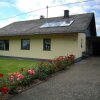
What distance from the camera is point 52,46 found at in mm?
18109

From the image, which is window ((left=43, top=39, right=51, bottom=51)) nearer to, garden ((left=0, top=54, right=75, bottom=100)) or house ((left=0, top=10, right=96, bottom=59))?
house ((left=0, top=10, right=96, bottom=59))

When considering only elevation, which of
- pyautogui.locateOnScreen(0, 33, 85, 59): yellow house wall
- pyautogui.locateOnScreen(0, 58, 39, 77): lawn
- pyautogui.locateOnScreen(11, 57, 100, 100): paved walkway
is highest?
pyautogui.locateOnScreen(0, 33, 85, 59): yellow house wall

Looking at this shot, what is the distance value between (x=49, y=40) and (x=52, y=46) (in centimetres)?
75

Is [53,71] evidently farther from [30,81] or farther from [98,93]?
[98,93]

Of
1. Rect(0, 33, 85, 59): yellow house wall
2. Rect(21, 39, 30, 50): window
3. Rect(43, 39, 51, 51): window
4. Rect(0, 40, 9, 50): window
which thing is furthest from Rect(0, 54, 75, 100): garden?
Rect(0, 40, 9, 50): window

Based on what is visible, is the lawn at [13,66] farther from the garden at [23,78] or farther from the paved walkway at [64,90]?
the paved walkway at [64,90]

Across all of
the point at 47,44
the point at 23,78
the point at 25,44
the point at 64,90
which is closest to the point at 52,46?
the point at 47,44

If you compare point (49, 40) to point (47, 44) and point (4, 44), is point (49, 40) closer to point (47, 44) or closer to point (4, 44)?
point (47, 44)

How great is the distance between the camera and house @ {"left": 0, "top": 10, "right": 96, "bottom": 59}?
17047 millimetres

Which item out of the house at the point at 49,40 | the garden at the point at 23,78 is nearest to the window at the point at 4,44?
the house at the point at 49,40

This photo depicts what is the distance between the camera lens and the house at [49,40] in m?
17.0

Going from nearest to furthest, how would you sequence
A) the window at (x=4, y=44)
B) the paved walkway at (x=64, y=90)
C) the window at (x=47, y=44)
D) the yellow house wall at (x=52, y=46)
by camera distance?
the paved walkway at (x=64, y=90) → the yellow house wall at (x=52, y=46) → the window at (x=47, y=44) → the window at (x=4, y=44)

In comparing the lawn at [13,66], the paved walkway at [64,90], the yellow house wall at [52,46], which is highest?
the yellow house wall at [52,46]

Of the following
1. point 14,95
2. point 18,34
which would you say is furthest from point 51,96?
point 18,34
